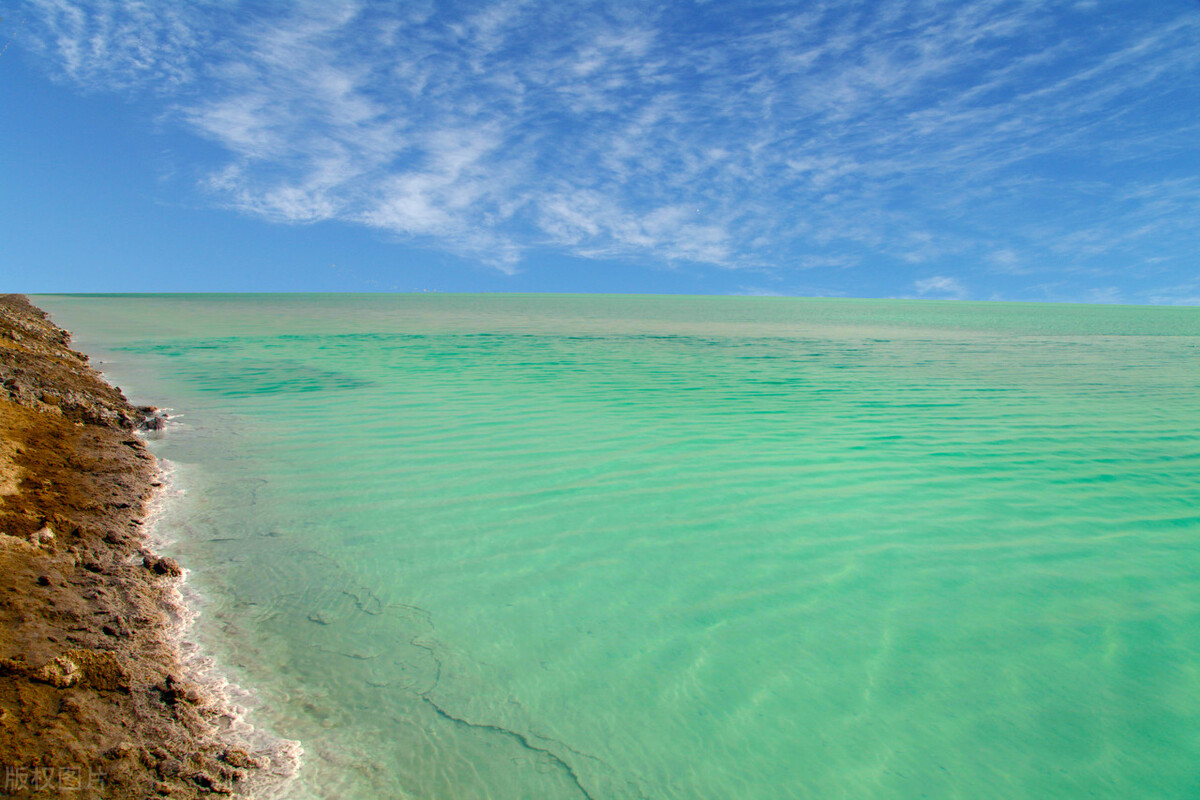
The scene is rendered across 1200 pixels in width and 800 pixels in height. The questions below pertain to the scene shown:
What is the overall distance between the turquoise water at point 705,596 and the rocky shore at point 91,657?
0.24 m

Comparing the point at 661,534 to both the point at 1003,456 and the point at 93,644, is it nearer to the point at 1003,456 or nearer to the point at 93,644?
the point at 93,644

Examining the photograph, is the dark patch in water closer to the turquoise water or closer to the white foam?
the turquoise water

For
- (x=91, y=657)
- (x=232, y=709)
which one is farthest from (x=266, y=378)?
(x=232, y=709)

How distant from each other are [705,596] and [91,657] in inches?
108

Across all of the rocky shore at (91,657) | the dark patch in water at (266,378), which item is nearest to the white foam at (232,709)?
the rocky shore at (91,657)

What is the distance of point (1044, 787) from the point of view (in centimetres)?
223

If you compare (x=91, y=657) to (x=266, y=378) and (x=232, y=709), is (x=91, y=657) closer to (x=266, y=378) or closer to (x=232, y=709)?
(x=232, y=709)

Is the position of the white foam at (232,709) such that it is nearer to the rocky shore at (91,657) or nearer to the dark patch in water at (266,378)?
the rocky shore at (91,657)

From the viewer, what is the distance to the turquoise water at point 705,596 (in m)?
2.33

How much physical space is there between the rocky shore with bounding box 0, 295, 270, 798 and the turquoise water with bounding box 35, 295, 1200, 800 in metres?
0.24

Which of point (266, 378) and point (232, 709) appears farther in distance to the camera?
point (266, 378)

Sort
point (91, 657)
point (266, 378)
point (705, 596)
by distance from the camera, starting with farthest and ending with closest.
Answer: point (266, 378), point (705, 596), point (91, 657)

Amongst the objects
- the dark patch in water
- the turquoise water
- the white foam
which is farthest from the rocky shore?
the dark patch in water

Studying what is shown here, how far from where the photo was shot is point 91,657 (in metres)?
2.33
